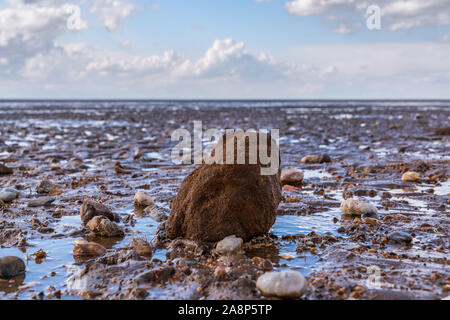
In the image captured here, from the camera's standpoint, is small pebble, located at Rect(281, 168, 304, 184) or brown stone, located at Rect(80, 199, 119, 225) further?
small pebble, located at Rect(281, 168, 304, 184)

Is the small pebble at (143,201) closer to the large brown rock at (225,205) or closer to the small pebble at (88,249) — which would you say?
the large brown rock at (225,205)

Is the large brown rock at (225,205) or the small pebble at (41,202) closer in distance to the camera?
the large brown rock at (225,205)

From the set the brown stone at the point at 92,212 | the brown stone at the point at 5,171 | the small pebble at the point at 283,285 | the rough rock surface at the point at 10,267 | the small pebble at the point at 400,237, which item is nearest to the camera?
the small pebble at the point at 283,285

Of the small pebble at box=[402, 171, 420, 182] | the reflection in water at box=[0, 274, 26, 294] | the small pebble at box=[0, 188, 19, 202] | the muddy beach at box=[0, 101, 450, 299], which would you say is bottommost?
the reflection in water at box=[0, 274, 26, 294]

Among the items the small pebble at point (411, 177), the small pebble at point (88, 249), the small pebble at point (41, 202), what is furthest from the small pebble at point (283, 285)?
the small pebble at point (411, 177)

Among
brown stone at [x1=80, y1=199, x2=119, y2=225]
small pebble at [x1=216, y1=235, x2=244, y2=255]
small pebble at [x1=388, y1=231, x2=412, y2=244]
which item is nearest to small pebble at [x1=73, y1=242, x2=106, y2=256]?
brown stone at [x1=80, y1=199, x2=119, y2=225]

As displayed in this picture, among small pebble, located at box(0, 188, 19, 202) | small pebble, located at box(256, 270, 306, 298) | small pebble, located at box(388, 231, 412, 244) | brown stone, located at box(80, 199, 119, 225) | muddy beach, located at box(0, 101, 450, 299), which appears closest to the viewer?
small pebble, located at box(256, 270, 306, 298)

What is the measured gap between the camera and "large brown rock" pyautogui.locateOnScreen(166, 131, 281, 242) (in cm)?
484

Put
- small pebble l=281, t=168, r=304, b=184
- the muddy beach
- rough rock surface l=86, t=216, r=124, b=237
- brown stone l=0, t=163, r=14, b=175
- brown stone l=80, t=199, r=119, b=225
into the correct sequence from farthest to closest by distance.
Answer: brown stone l=0, t=163, r=14, b=175
small pebble l=281, t=168, r=304, b=184
brown stone l=80, t=199, r=119, b=225
rough rock surface l=86, t=216, r=124, b=237
the muddy beach

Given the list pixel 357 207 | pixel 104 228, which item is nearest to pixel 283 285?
pixel 104 228

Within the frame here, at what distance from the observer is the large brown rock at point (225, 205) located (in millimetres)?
4840

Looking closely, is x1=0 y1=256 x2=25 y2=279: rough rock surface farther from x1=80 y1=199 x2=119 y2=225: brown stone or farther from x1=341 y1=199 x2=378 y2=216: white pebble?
x1=341 y1=199 x2=378 y2=216: white pebble

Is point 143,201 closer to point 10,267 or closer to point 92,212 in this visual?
point 92,212

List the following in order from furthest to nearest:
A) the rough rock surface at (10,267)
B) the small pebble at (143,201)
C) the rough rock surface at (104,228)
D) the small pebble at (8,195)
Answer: the small pebble at (8,195) → the small pebble at (143,201) → the rough rock surface at (104,228) → the rough rock surface at (10,267)
